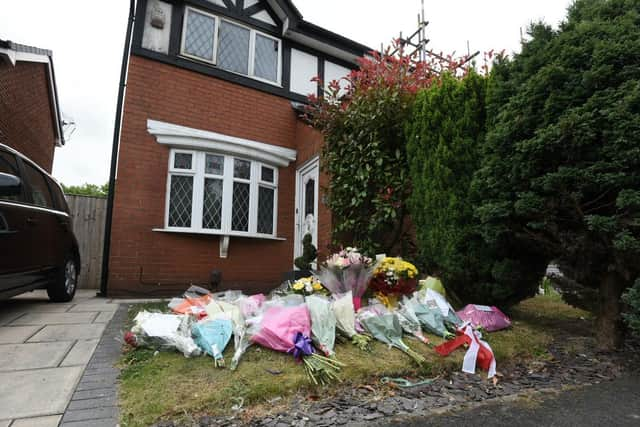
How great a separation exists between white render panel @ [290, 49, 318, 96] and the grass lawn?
6055 mm

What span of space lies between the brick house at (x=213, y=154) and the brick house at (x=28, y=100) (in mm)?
3404

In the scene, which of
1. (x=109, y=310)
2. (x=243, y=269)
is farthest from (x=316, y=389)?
(x=243, y=269)

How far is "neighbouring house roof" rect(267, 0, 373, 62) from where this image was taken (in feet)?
23.7

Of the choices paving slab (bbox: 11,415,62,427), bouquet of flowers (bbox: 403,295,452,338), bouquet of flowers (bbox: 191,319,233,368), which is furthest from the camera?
bouquet of flowers (bbox: 403,295,452,338)

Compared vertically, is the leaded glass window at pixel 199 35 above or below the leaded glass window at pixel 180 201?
above

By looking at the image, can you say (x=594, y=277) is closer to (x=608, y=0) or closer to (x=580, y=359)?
(x=580, y=359)

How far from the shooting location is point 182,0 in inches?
249

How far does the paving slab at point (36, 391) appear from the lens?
172 cm

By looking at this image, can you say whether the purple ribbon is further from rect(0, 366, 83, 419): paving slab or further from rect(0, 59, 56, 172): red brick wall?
rect(0, 59, 56, 172): red brick wall

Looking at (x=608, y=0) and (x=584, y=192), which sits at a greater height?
(x=608, y=0)

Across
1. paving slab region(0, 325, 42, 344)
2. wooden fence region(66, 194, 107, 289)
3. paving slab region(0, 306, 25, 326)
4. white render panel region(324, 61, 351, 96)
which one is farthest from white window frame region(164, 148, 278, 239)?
white render panel region(324, 61, 351, 96)

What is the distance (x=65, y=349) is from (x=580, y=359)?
3.89 metres

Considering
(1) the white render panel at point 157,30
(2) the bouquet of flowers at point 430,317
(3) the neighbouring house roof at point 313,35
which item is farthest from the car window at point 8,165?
(3) the neighbouring house roof at point 313,35

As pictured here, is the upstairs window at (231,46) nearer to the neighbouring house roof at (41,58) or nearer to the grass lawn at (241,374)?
the neighbouring house roof at (41,58)
